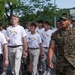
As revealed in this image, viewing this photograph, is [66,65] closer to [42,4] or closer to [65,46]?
[65,46]

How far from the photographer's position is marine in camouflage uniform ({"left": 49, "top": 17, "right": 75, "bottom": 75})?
6043 millimetres

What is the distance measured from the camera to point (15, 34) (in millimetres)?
9391

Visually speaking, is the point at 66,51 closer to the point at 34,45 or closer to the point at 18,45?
the point at 18,45

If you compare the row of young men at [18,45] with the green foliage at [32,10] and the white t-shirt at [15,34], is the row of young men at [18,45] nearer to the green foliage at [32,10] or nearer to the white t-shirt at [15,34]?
the white t-shirt at [15,34]

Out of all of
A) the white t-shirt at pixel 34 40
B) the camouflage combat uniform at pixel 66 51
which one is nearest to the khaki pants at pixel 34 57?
the white t-shirt at pixel 34 40

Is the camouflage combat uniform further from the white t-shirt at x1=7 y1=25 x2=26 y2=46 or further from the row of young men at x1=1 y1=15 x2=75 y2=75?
the white t-shirt at x1=7 y1=25 x2=26 y2=46

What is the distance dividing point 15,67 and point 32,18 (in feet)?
101

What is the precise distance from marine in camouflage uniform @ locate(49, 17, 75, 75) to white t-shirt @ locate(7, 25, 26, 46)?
3309 millimetres

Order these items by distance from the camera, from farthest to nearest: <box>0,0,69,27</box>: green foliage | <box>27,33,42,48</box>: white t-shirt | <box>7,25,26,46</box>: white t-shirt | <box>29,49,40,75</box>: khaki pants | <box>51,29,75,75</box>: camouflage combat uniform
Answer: <box>0,0,69,27</box>: green foliage, <box>27,33,42,48</box>: white t-shirt, <box>29,49,40,75</box>: khaki pants, <box>7,25,26,46</box>: white t-shirt, <box>51,29,75,75</box>: camouflage combat uniform

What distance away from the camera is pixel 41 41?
1031 centimetres

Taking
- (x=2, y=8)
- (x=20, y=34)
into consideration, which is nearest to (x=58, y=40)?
(x=20, y=34)

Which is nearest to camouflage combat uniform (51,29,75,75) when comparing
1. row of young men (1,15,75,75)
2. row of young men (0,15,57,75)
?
row of young men (0,15,57,75)

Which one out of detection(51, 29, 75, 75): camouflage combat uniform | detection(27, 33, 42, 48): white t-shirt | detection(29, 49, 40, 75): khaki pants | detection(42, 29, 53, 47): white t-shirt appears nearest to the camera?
detection(51, 29, 75, 75): camouflage combat uniform

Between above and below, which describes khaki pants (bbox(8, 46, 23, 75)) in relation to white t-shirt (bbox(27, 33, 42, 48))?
below
